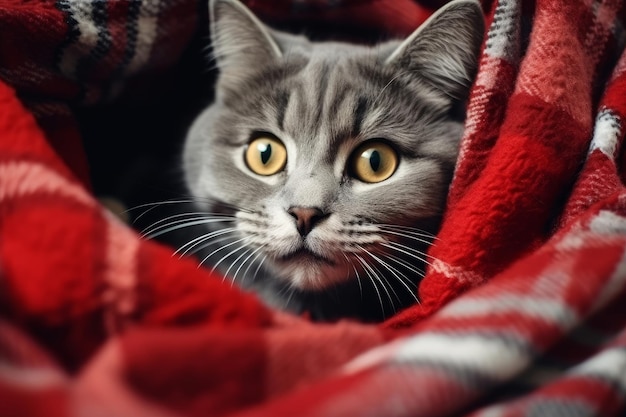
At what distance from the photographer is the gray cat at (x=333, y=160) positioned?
→ 0.97 metres

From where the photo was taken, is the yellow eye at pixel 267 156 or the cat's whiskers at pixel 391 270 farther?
the yellow eye at pixel 267 156

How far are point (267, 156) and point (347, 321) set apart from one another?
47 centimetres

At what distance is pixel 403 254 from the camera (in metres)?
1.02

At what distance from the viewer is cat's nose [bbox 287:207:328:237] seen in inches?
36.5

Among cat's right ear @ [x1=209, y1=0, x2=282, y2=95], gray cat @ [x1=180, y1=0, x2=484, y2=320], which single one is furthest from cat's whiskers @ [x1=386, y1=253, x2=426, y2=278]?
cat's right ear @ [x1=209, y1=0, x2=282, y2=95]

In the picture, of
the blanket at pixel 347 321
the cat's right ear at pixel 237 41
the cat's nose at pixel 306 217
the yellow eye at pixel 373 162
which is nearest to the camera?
the blanket at pixel 347 321

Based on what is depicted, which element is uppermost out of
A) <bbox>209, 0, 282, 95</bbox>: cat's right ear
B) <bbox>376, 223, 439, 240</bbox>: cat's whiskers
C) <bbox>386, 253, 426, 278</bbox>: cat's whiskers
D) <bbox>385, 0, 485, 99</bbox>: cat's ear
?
<bbox>385, 0, 485, 99</bbox>: cat's ear

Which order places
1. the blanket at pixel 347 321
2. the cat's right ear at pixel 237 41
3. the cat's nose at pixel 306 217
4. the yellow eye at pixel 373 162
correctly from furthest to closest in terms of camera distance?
the cat's right ear at pixel 237 41 < the yellow eye at pixel 373 162 < the cat's nose at pixel 306 217 < the blanket at pixel 347 321

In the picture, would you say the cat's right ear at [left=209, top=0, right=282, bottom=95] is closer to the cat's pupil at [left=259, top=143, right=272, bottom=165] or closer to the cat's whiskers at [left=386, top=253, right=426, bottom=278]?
the cat's pupil at [left=259, top=143, right=272, bottom=165]

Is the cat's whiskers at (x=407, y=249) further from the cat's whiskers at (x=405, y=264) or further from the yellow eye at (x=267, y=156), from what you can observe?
the yellow eye at (x=267, y=156)

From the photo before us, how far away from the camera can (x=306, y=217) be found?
3.05 ft

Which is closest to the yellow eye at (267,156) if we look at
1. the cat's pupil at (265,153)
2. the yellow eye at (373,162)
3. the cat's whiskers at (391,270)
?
the cat's pupil at (265,153)

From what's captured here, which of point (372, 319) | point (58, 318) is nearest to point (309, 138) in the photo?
point (372, 319)

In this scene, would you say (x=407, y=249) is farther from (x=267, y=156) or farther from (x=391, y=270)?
(x=267, y=156)
